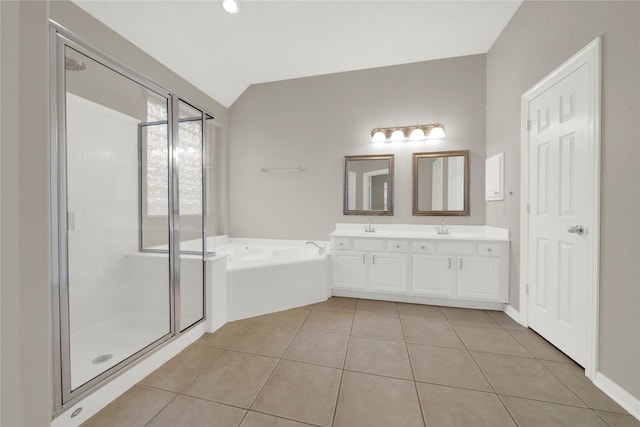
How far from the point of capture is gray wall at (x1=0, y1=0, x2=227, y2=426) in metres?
0.46

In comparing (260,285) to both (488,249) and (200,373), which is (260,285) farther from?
(488,249)

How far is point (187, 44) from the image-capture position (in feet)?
8.87

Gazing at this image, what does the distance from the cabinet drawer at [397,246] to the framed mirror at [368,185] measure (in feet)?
1.97

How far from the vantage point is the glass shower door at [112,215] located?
1931 mm

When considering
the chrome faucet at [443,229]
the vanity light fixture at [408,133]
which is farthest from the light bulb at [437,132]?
the chrome faucet at [443,229]

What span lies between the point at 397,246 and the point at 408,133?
58.0 inches

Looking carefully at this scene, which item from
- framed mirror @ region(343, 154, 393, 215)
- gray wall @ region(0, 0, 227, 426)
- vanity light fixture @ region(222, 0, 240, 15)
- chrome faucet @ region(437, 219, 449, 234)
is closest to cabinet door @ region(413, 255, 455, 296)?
chrome faucet @ region(437, 219, 449, 234)

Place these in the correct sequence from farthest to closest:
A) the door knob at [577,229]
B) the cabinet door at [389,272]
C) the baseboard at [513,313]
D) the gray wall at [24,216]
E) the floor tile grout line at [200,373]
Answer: the cabinet door at [389,272] < the baseboard at [513,313] < the door knob at [577,229] < the floor tile grout line at [200,373] < the gray wall at [24,216]

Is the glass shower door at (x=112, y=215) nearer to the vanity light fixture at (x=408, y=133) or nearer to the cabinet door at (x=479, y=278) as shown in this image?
the vanity light fixture at (x=408, y=133)

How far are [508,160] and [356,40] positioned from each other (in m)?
2.07

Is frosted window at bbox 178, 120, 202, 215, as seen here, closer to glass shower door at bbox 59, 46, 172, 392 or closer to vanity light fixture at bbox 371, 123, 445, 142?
glass shower door at bbox 59, 46, 172, 392

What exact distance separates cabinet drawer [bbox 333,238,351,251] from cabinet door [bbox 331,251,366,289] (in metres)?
0.06

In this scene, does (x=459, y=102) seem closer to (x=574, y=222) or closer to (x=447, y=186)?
(x=447, y=186)

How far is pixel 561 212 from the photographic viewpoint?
1.84 metres
